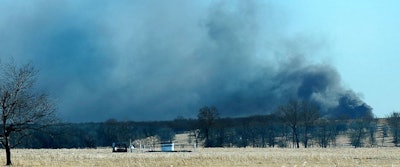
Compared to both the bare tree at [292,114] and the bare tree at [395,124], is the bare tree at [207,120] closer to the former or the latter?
the bare tree at [292,114]

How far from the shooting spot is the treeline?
453 ft

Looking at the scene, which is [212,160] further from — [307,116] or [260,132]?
[260,132]

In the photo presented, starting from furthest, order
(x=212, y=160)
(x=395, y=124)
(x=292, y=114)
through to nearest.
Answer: (x=395, y=124) → (x=292, y=114) → (x=212, y=160)

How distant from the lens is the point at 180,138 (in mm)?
182500

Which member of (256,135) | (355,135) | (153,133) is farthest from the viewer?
(153,133)

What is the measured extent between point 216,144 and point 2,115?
99055 millimetres

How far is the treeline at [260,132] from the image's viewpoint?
13800cm

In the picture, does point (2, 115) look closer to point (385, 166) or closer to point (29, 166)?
point (29, 166)

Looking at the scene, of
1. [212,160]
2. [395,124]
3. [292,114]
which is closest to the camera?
[212,160]

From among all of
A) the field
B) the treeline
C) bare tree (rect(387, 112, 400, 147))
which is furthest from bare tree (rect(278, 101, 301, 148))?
the field

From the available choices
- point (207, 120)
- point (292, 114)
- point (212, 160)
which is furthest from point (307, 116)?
point (212, 160)

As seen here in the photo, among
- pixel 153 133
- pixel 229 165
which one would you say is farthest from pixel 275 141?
pixel 229 165

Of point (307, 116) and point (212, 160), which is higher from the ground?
point (307, 116)

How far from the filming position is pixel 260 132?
534ft
